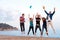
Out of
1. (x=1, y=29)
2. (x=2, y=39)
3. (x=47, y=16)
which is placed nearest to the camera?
(x=2, y=39)

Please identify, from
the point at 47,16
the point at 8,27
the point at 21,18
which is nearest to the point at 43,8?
the point at 47,16

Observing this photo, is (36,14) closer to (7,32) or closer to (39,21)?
(39,21)

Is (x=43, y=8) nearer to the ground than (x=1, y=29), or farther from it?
farther from it

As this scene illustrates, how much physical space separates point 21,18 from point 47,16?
128cm

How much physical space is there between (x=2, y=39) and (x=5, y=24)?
6.59 feet

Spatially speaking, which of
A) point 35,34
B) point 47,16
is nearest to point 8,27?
point 35,34

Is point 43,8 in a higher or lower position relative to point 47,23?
higher

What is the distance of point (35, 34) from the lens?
30.2 ft

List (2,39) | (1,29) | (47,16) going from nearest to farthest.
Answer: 1. (2,39)
2. (47,16)
3. (1,29)

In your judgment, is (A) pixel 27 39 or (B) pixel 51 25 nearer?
(A) pixel 27 39

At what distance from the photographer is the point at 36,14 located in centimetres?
926

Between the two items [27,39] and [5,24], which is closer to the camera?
[27,39]

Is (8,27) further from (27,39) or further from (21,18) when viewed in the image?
(27,39)

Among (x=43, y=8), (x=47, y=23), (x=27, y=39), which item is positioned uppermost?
(x=43, y=8)
